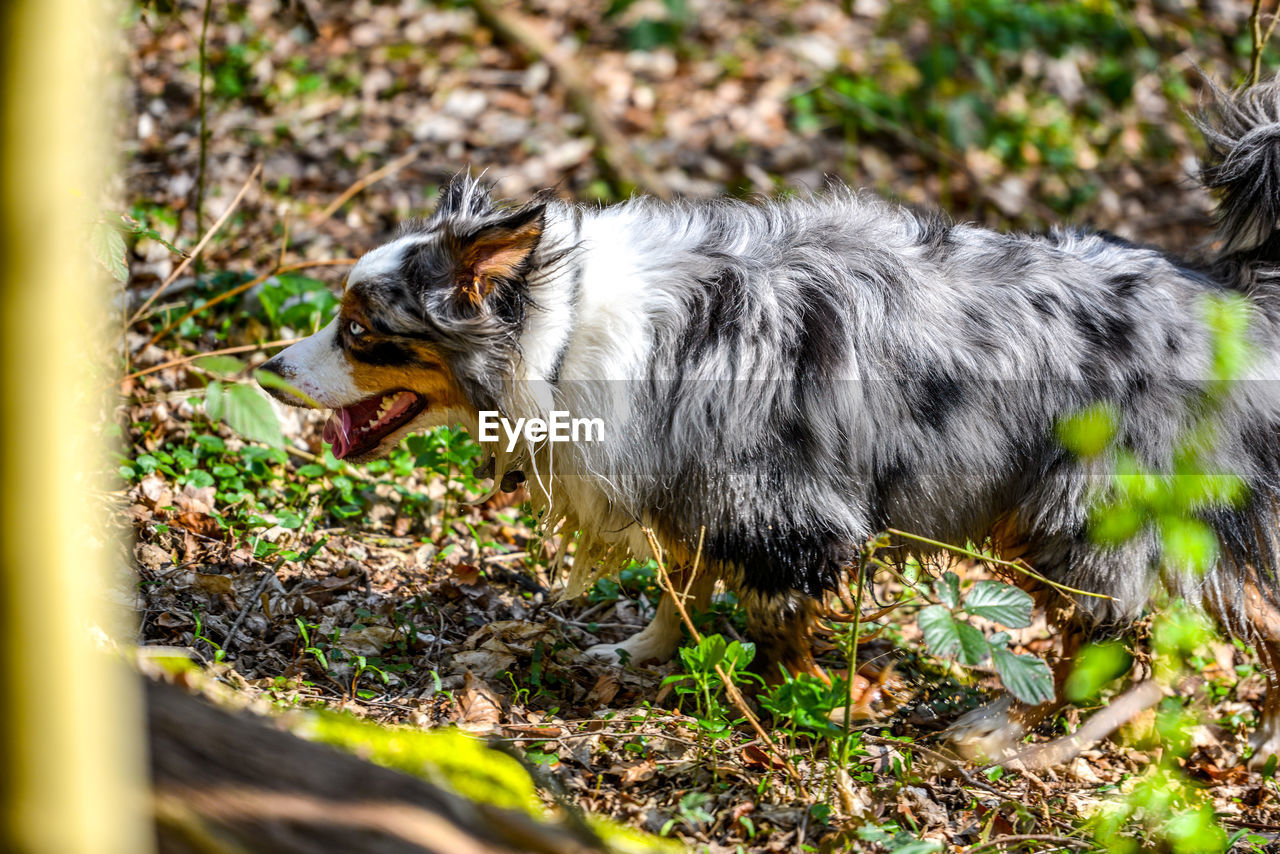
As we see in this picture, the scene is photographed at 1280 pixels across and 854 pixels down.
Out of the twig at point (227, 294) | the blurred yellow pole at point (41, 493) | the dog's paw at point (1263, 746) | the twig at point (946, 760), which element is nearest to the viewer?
the blurred yellow pole at point (41, 493)

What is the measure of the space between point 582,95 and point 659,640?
14.5 ft

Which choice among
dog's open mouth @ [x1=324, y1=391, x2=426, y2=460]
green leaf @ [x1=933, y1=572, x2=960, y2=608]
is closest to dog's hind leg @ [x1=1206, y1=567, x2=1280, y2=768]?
green leaf @ [x1=933, y1=572, x2=960, y2=608]

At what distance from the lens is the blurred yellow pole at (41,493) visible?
1329 mm

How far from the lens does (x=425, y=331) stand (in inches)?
123

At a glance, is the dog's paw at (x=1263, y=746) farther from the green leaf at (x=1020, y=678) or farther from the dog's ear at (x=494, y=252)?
the dog's ear at (x=494, y=252)

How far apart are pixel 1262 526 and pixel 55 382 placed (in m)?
3.47

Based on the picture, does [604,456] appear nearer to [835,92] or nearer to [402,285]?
[402,285]

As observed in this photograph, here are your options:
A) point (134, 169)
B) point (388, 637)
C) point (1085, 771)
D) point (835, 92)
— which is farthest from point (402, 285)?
point (835, 92)

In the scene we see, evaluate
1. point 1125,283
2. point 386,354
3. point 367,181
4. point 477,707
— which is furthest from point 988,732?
point 367,181

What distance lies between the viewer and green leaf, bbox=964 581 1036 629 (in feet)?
7.91

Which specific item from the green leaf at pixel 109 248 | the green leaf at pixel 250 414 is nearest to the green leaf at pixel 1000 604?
the green leaf at pixel 250 414

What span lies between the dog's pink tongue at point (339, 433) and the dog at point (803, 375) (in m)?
0.02

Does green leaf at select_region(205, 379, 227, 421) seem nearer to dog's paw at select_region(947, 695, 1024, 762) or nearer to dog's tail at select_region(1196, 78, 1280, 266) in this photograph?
dog's paw at select_region(947, 695, 1024, 762)

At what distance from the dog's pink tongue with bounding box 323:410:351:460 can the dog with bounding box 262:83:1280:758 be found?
2 cm
